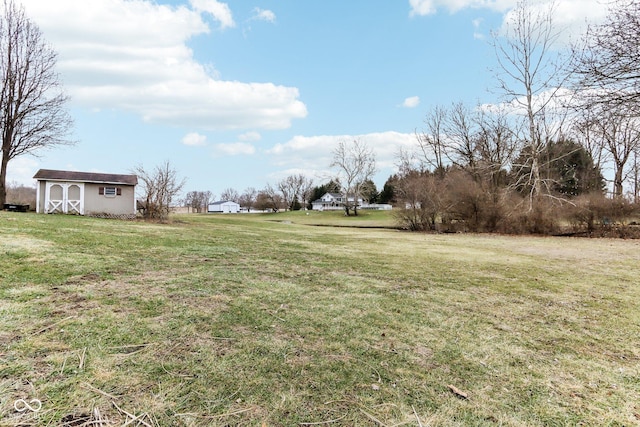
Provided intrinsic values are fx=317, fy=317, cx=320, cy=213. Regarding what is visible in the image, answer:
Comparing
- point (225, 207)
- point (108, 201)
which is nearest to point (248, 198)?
point (225, 207)

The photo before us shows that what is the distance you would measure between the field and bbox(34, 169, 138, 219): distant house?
16.6 meters

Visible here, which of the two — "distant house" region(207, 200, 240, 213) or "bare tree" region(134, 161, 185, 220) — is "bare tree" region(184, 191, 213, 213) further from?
"bare tree" region(134, 161, 185, 220)

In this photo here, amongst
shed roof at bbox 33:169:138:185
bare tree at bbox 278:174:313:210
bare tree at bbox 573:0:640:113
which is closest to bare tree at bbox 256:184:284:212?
bare tree at bbox 278:174:313:210

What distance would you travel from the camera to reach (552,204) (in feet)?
56.8

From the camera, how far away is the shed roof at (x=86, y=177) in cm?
1809

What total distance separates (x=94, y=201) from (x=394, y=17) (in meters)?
19.1

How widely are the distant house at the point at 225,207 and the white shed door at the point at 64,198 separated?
68116 millimetres

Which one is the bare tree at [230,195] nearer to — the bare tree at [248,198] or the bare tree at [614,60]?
the bare tree at [248,198]

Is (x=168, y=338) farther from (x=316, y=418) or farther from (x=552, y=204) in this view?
(x=552, y=204)

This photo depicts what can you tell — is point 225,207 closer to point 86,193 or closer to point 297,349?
point 86,193

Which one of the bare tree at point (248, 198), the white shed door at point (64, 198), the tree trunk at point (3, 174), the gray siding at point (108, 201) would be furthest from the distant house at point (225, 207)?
the white shed door at point (64, 198)

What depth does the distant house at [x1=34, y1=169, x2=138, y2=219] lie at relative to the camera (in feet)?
59.5

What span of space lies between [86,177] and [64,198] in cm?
164

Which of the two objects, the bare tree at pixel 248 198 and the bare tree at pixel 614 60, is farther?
the bare tree at pixel 248 198
